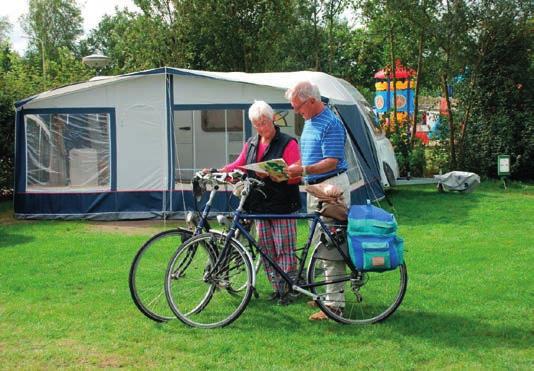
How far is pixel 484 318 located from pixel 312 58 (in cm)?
1727

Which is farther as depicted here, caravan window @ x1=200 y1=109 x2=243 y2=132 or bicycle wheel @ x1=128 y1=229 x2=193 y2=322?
caravan window @ x1=200 y1=109 x2=243 y2=132

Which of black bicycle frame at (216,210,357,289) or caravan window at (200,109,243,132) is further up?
caravan window at (200,109,243,132)

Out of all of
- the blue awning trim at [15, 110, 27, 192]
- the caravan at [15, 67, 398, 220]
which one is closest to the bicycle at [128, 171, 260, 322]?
the caravan at [15, 67, 398, 220]

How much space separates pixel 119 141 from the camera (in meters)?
9.18

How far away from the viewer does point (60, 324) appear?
4.30 metres

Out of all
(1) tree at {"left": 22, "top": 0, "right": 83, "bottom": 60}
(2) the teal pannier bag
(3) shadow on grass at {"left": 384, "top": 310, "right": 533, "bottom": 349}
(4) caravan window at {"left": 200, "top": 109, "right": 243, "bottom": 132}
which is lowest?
(3) shadow on grass at {"left": 384, "top": 310, "right": 533, "bottom": 349}

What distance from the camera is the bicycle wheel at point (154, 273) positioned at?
4.12 meters

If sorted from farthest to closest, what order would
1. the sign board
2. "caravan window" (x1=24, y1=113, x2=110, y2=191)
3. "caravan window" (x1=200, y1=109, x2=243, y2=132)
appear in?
the sign board, "caravan window" (x1=200, y1=109, x2=243, y2=132), "caravan window" (x1=24, y1=113, x2=110, y2=191)

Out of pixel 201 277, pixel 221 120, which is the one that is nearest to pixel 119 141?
pixel 221 120

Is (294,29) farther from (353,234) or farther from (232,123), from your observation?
(353,234)

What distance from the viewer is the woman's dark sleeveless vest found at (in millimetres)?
4457

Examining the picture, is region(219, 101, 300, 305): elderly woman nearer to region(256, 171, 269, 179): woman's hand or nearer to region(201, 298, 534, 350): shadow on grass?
region(256, 171, 269, 179): woman's hand

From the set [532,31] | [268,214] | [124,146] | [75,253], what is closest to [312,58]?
[532,31]

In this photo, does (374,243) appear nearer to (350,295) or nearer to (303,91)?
(350,295)
